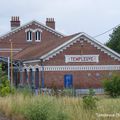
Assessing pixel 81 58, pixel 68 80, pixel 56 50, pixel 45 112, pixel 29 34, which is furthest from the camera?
pixel 29 34

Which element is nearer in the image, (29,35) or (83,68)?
(83,68)

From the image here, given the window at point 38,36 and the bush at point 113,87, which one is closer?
the bush at point 113,87

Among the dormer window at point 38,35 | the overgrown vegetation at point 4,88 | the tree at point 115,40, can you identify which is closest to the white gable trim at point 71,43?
the overgrown vegetation at point 4,88

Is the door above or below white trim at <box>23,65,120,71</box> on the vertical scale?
below

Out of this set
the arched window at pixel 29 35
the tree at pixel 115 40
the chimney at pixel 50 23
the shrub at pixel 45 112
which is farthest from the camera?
the tree at pixel 115 40

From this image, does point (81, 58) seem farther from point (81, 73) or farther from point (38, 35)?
point (38, 35)

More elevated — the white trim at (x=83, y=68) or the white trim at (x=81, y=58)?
the white trim at (x=81, y=58)

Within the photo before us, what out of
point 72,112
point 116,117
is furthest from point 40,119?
point 116,117

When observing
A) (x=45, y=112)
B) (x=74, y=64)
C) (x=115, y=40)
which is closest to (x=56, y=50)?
(x=74, y=64)

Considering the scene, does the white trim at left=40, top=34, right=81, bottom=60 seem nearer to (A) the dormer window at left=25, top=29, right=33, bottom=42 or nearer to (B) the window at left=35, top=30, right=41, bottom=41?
(A) the dormer window at left=25, top=29, right=33, bottom=42

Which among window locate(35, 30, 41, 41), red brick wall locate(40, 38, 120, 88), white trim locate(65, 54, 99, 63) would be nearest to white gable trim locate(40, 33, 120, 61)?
red brick wall locate(40, 38, 120, 88)

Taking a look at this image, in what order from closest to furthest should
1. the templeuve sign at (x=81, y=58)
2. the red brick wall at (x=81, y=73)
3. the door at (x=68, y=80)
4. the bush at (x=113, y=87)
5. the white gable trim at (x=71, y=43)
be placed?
the bush at (x=113, y=87) < the white gable trim at (x=71, y=43) < the red brick wall at (x=81, y=73) < the door at (x=68, y=80) < the templeuve sign at (x=81, y=58)

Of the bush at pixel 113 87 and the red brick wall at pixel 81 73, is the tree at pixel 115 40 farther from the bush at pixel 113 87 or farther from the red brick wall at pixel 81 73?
the bush at pixel 113 87

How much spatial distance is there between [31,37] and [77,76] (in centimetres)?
1864
